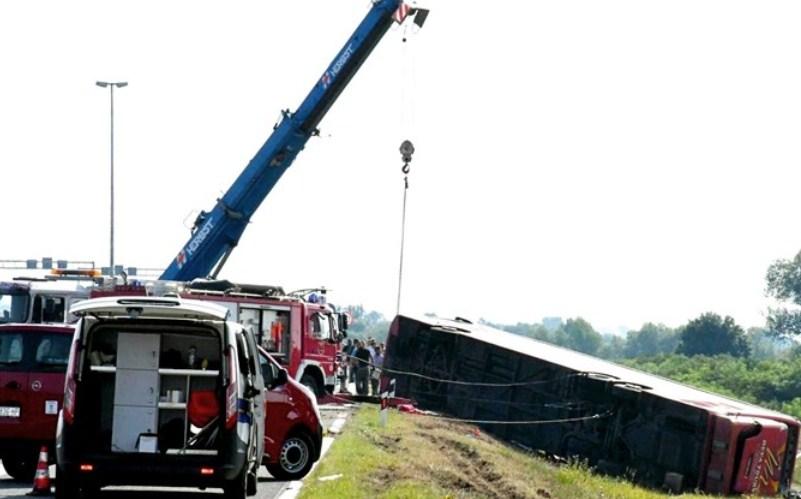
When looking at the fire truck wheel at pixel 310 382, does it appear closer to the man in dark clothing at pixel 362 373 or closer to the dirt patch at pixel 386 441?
the dirt patch at pixel 386 441

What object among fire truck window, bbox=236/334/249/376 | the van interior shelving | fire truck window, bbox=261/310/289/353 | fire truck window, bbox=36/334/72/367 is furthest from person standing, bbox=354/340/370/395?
the van interior shelving

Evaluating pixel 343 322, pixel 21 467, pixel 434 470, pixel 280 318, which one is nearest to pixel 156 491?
pixel 21 467

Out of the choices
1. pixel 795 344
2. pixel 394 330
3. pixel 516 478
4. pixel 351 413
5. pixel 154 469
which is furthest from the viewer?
pixel 795 344

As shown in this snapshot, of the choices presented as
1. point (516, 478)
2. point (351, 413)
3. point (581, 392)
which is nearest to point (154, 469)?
point (516, 478)

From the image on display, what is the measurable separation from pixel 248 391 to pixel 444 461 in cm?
845

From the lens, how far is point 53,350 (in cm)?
1900

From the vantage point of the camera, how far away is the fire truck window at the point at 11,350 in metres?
18.8

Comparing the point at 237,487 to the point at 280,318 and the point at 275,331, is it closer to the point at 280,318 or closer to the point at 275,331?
the point at 275,331

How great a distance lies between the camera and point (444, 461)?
23.5 metres

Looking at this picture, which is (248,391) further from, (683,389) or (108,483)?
(683,389)

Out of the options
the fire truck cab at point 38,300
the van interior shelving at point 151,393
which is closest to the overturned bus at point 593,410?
the fire truck cab at point 38,300

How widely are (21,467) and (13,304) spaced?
51.9 ft

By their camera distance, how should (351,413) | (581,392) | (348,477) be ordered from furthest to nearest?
(351,413) < (581,392) < (348,477)

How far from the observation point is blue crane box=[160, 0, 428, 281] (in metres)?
39.3
